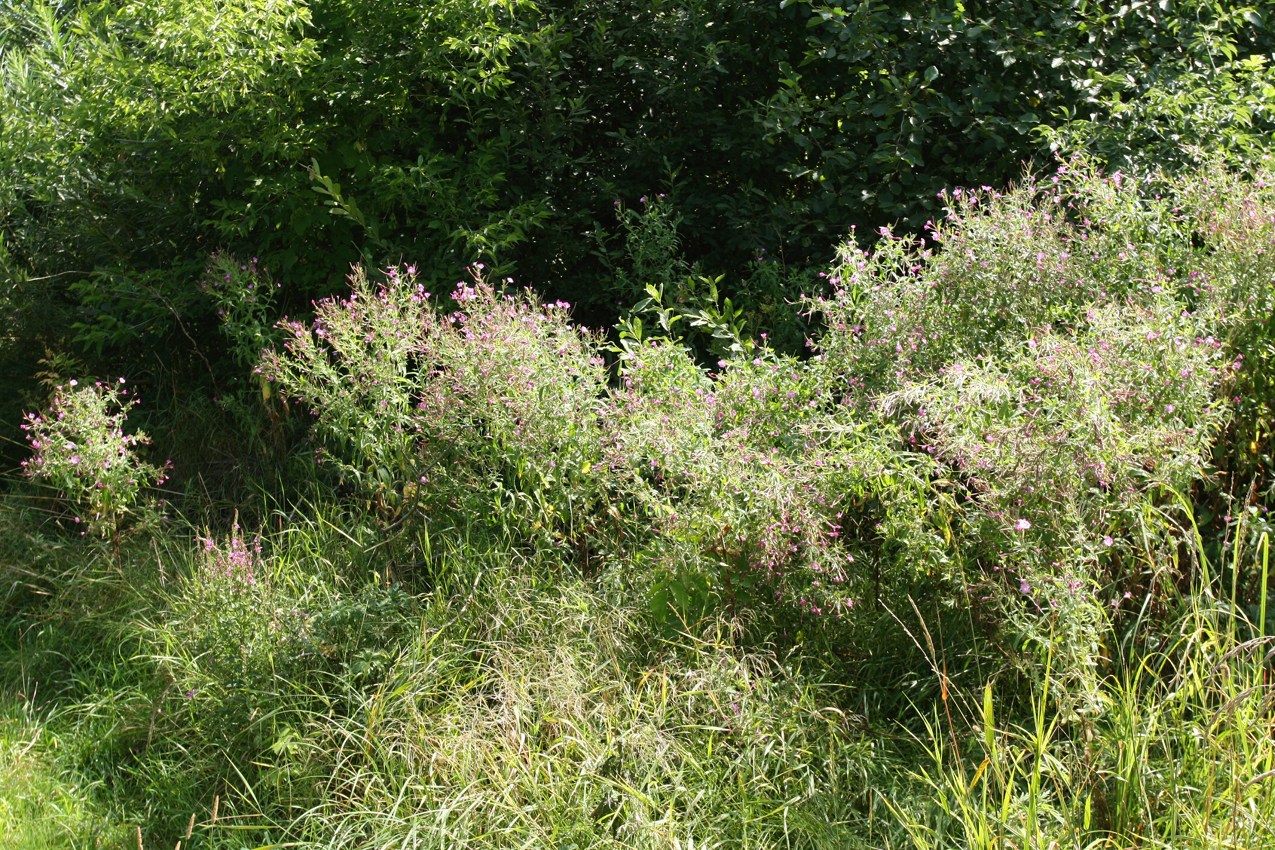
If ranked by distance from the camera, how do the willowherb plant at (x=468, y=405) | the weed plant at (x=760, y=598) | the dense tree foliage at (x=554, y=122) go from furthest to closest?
the dense tree foliage at (x=554, y=122), the willowherb plant at (x=468, y=405), the weed plant at (x=760, y=598)

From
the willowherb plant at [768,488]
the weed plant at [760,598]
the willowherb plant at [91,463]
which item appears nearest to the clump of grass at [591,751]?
the weed plant at [760,598]

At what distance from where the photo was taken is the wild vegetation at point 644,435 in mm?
2977

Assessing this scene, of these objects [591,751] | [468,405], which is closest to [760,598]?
[591,751]

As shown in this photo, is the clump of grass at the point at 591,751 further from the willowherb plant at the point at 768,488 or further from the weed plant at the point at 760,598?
the willowherb plant at the point at 768,488

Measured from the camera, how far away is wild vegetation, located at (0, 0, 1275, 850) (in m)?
2.98

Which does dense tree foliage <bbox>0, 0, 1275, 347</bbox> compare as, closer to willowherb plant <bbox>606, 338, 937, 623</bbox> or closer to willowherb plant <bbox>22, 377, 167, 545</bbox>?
willowherb plant <bbox>22, 377, 167, 545</bbox>

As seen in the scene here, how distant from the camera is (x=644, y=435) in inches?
140

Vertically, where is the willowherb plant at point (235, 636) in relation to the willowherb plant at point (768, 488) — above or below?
below

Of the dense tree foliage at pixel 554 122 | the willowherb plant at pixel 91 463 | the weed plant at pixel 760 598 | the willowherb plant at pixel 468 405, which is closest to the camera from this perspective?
the weed plant at pixel 760 598

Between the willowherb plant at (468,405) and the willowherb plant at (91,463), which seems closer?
the willowherb plant at (468,405)

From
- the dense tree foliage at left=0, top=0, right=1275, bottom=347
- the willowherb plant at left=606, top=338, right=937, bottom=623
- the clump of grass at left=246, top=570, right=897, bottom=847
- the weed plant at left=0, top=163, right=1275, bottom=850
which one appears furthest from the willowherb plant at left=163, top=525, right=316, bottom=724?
the dense tree foliage at left=0, top=0, right=1275, bottom=347

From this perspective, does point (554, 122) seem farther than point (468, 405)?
Yes

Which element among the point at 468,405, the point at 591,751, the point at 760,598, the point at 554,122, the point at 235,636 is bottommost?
the point at 235,636

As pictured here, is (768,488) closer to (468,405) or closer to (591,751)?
(591,751)
